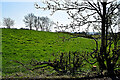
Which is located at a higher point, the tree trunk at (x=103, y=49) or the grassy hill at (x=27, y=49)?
the tree trunk at (x=103, y=49)

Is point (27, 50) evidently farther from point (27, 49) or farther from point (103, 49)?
point (103, 49)

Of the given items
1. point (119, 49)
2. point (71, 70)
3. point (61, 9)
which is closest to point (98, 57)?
point (119, 49)

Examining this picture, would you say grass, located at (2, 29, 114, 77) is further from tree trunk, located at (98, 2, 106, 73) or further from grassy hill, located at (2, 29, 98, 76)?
tree trunk, located at (98, 2, 106, 73)

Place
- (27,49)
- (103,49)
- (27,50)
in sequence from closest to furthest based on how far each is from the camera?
(103,49), (27,50), (27,49)

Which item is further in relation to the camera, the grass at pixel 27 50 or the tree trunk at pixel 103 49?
the grass at pixel 27 50

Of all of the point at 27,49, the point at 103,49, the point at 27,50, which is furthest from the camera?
the point at 27,49

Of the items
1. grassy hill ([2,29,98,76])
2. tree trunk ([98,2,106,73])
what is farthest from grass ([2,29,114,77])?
tree trunk ([98,2,106,73])

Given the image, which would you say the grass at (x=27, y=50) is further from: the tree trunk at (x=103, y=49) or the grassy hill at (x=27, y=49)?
the tree trunk at (x=103, y=49)

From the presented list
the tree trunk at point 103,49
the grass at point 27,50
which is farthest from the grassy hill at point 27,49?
the tree trunk at point 103,49

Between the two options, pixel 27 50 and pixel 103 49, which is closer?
pixel 103 49

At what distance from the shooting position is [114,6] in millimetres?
3648

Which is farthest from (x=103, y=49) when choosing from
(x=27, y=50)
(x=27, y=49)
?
(x=27, y=49)

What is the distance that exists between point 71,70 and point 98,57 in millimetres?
756

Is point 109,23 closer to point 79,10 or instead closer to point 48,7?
point 79,10
